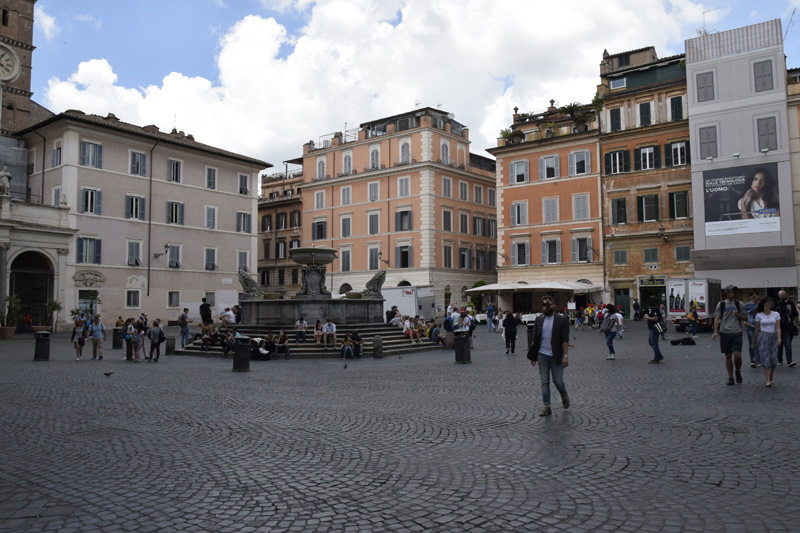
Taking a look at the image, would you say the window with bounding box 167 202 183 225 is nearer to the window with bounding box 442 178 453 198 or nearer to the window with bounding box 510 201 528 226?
the window with bounding box 442 178 453 198

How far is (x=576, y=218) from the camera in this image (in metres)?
45.5

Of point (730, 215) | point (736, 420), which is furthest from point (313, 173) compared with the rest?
point (736, 420)

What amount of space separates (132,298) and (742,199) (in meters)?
37.3

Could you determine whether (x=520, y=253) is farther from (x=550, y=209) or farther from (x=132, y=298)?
(x=132, y=298)

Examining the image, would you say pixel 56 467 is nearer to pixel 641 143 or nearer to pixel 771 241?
pixel 771 241

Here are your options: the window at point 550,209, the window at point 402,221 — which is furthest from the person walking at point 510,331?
the window at point 402,221

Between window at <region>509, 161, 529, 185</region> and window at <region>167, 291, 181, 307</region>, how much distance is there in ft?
82.8

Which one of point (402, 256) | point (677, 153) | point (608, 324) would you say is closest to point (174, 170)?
point (402, 256)

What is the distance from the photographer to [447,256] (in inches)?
2094

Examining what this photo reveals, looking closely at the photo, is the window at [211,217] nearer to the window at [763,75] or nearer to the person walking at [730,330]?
the window at [763,75]

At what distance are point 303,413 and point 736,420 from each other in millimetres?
5753

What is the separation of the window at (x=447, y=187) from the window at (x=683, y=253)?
19.0m

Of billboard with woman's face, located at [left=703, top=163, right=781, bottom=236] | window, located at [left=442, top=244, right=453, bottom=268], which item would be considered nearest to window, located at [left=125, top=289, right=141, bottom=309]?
window, located at [left=442, top=244, right=453, bottom=268]

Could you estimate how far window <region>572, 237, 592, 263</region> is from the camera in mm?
44594
